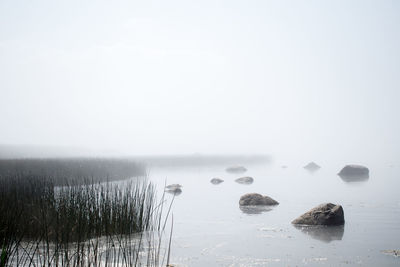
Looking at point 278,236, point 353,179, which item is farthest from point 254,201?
point 353,179

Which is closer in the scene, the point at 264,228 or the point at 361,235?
the point at 361,235

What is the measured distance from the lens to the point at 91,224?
974 cm

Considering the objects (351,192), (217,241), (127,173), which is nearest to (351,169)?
(351,192)

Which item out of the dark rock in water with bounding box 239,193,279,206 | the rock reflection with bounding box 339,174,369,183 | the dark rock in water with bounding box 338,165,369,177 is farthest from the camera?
the dark rock in water with bounding box 338,165,369,177

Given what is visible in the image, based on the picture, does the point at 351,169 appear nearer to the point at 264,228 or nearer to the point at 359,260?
the point at 264,228

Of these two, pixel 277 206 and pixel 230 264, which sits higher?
pixel 277 206

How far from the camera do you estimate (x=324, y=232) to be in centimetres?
1202

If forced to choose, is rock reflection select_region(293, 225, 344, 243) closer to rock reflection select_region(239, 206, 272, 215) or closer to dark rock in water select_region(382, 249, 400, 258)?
dark rock in water select_region(382, 249, 400, 258)

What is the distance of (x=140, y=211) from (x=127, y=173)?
2209 centimetres

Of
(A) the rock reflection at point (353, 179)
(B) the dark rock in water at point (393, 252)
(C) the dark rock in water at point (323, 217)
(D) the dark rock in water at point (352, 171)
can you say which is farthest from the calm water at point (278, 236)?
(D) the dark rock in water at point (352, 171)

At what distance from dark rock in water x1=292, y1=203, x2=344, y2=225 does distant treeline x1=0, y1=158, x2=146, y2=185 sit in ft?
31.4

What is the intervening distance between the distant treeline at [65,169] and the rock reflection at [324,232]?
9.80 m

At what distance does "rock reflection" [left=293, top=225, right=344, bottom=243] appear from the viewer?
1118 centimetres

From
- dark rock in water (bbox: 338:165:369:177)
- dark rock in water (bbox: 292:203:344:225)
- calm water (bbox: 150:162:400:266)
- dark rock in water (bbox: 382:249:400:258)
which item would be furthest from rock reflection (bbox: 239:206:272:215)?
dark rock in water (bbox: 338:165:369:177)
